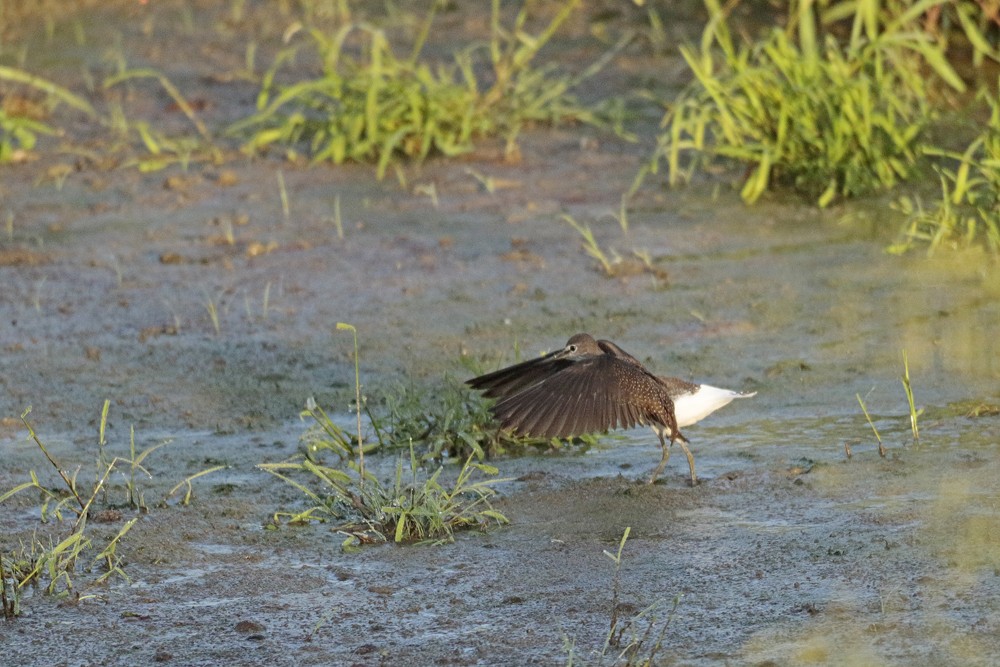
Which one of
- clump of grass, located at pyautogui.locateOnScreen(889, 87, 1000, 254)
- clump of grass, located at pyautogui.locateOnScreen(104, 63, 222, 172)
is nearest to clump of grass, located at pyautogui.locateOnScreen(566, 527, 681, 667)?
clump of grass, located at pyautogui.locateOnScreen(889, 87, 1000, 254)

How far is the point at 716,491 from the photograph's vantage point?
12.9 ft

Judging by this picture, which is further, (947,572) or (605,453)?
(605,453)

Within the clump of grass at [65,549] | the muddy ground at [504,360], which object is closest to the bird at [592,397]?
the muddy ground at [504,360]

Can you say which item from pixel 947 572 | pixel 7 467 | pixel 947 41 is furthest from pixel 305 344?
pixel 947 41

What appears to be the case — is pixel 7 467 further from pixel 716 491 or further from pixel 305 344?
pixel 716 491

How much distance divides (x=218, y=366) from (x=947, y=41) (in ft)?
14.1

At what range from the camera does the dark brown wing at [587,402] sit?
386cm

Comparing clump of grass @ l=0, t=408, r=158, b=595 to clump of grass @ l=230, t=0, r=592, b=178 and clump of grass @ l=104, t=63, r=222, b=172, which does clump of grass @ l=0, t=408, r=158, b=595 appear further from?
clump of grass @ l=104, t=63, r=222, b=172

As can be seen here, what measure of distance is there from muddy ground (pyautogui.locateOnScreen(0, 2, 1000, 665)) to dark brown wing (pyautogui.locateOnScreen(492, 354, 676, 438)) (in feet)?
0.67

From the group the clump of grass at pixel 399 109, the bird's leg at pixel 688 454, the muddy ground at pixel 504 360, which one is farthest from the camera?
the clump of grass at pixel 399 109

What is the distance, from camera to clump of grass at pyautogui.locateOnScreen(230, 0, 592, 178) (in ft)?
23.1

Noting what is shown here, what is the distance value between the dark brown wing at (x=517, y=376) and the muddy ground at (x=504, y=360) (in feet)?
0.78

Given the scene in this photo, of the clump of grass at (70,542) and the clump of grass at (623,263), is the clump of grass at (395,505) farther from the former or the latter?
the clump of grass at (623,263)

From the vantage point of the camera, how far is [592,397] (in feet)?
12.8
